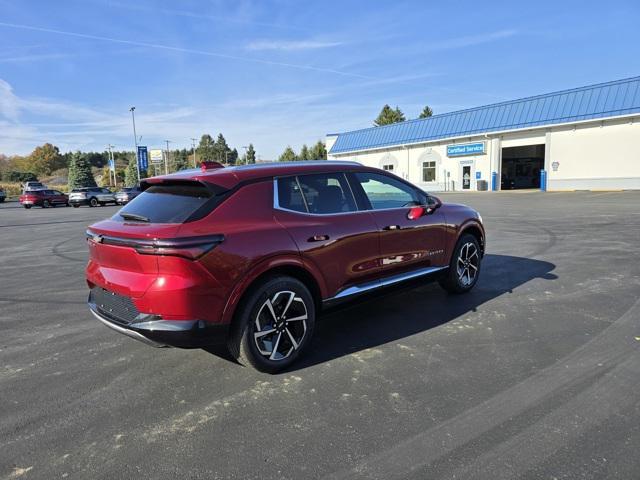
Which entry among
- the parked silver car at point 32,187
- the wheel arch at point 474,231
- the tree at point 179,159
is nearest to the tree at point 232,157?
the tree at point 179,159

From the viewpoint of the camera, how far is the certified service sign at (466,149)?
37.2m

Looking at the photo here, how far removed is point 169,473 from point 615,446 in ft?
8.52

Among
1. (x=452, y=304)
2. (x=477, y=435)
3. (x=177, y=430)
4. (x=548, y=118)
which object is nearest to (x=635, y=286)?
(x=452, y=304)

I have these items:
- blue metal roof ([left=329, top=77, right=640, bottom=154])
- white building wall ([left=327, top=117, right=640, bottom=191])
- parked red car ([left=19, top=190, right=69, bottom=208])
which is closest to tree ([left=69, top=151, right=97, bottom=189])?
parked red car ([left=19, top=190, right=69, bottom=208])

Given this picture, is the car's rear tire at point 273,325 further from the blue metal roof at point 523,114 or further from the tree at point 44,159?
the tree at point 44,159

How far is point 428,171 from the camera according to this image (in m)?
42.7

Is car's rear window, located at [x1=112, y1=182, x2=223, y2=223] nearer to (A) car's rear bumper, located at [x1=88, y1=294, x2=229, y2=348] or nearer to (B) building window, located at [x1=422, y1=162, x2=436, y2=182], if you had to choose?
(A) car's rear bumper, located at [x1=88, y1=294, x2=229, y2=348]

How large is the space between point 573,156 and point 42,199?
4103 cm

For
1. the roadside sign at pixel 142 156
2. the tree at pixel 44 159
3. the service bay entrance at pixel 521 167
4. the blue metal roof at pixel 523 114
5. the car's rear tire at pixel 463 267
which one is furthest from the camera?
the tree at pixel 44 159

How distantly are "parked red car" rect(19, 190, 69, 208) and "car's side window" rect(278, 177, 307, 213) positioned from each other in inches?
1512

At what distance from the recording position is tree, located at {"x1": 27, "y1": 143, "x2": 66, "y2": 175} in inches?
4948

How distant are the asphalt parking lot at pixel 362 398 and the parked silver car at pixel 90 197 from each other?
34484 mm

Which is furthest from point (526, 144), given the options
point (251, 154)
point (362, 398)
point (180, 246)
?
point (251, 154)

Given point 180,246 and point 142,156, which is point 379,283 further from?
point 142,156
